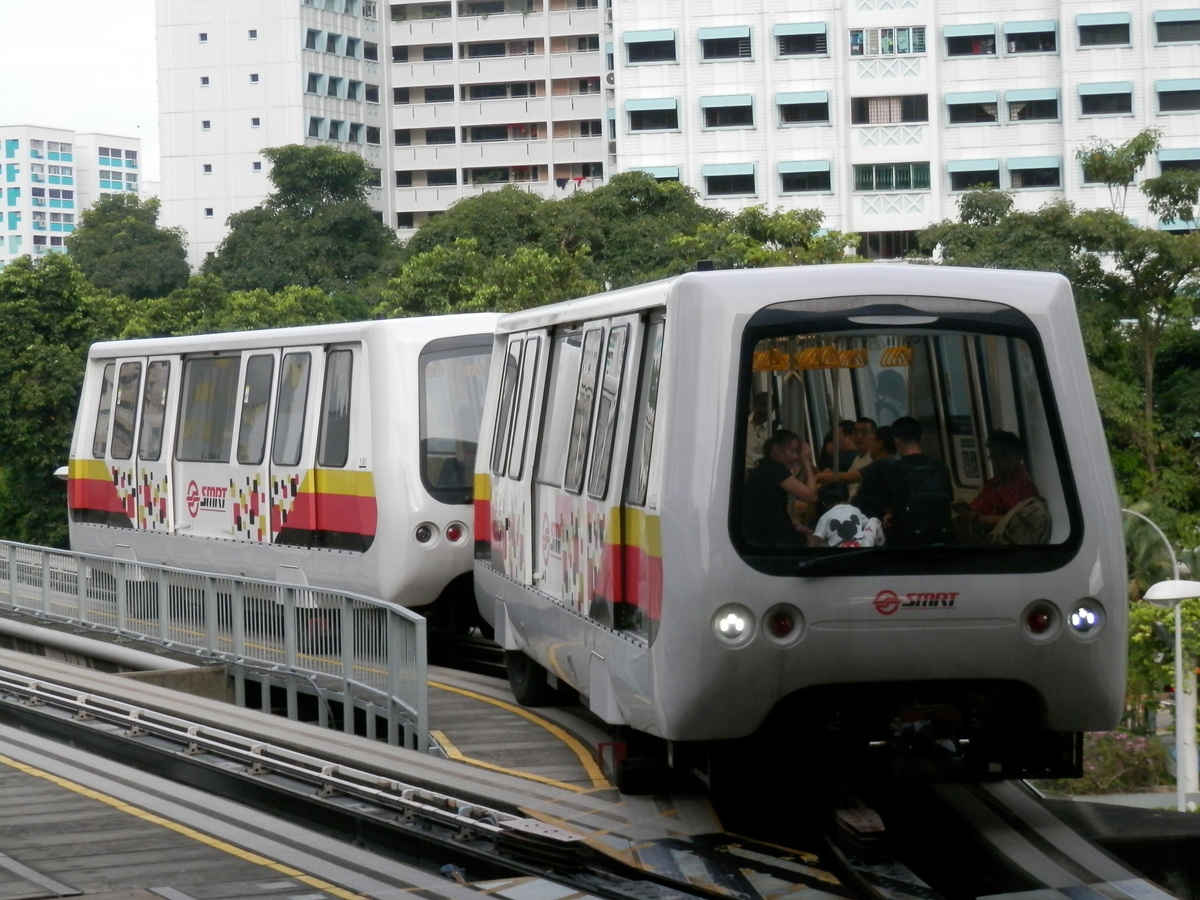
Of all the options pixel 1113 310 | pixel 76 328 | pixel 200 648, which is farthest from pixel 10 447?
pixel 200 648

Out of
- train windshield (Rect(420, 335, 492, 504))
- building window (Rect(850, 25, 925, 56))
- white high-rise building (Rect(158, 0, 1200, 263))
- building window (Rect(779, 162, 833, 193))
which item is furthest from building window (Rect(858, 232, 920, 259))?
train windshield (Rect(420, 335, 492, 504))

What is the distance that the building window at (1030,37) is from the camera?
74.2 m

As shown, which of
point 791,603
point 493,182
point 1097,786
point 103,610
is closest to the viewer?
point 791,603

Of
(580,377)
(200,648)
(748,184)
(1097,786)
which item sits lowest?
(1097,786)

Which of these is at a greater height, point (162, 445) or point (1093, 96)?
point (1093, 96)

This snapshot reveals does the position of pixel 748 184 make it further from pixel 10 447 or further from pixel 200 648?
pixel 200 648

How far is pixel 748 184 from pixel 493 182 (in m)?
32.5

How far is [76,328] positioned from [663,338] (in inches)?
1848

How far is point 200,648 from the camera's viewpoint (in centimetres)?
1591

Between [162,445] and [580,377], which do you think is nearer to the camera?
[580,377]

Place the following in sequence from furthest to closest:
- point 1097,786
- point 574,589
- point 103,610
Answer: point 1097,786, point 103,610, point 574,589

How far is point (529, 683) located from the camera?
40.6 feet

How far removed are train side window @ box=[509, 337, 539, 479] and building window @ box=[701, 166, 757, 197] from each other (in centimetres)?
6459

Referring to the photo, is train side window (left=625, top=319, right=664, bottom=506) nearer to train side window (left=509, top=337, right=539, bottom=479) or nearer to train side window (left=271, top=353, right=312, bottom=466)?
train side window (left=509, top=337, right=539, bottom=479)
